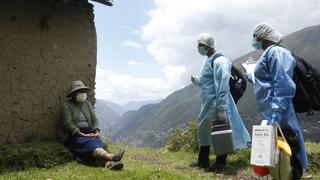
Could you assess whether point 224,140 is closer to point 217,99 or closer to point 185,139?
point 217,99

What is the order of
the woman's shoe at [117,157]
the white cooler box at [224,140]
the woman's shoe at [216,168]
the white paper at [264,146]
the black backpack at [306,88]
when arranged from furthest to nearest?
the woman's shoe at [216,168] → the woman's shoe at [117,157] → the white cooler box at [224,140] → the black backpack at [306,88] → the white paper at [264,146]

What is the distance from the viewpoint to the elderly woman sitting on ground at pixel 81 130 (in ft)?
29.8

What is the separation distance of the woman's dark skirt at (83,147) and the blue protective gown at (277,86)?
13.0 ft

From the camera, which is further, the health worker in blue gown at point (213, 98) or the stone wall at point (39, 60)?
the stone wall at point (39, 60)

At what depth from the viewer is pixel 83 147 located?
365 inches

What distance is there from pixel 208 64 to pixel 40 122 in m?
3.63

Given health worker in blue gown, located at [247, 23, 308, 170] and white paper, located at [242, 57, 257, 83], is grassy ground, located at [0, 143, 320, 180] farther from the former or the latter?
health worker in blue gown, located at [247, 23, 308, 170]

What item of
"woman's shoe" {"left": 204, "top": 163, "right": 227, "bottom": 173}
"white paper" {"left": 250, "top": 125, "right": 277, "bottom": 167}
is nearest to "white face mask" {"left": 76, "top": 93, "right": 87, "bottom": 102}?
"woman's shoe" {"left": 204, "top": 163, "right": 227, "bottom": 173}

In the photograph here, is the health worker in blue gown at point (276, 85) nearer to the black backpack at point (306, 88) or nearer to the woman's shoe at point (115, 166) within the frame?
the black backpack at point (306, 88)

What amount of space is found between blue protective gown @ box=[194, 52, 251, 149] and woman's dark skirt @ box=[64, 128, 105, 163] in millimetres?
2050

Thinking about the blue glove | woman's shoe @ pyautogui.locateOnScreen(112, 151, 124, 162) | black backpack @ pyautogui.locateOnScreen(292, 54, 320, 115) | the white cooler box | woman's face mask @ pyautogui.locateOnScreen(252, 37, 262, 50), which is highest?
woman's face mask @ pyautogui.locateOnScreen(252, 37, 262, 50)

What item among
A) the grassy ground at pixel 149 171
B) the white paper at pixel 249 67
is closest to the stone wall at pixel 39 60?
the grassy ground at pixel 149 171

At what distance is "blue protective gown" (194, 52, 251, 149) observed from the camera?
8516 mm

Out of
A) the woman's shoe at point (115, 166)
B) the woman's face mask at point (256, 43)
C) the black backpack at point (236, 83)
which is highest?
the woman's face mask at point (256, 43)
